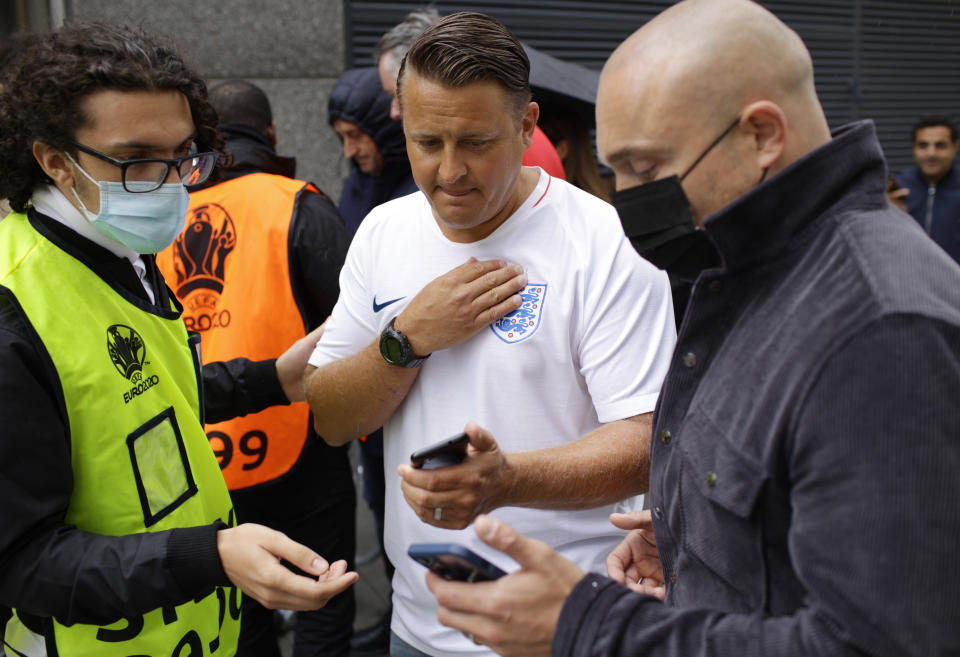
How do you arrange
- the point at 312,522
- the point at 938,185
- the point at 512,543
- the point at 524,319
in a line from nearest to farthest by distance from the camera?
the point at 512,543 < the point at 524,319 < the point at 312,522 < the point at 938,185

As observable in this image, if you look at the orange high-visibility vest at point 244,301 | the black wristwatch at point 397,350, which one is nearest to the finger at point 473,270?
the black wristwatch at point 397,350

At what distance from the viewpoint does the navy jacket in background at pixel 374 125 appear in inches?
154

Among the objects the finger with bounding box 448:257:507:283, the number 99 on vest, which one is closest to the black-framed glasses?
the finger with bounding box 448:257:507:283

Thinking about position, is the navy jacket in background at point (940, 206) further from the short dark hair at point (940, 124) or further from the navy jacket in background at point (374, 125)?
the navy jacket in background at point (374, 125)

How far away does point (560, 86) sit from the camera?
3.49m

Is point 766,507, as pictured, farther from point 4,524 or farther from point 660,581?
point 4,524

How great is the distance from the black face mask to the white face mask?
1.13 metres

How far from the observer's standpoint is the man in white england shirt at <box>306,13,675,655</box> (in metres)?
1.91

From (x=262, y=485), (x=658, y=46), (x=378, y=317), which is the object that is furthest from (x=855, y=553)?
(x=262, y=485)

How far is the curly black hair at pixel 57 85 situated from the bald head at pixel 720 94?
1.14 m

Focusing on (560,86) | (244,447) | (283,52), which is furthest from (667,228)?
(283,52)

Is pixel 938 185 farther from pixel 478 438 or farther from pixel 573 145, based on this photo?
pixel 478 438

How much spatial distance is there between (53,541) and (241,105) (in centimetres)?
224

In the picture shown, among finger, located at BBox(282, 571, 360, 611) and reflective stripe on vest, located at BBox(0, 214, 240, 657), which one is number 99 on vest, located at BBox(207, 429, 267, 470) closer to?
reflective stripe on vest, located at BBox(0, 214, 240, 657)
